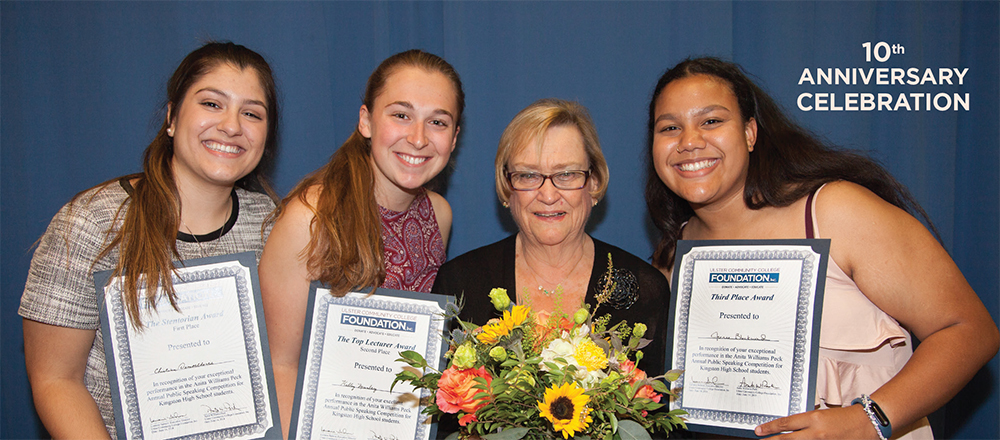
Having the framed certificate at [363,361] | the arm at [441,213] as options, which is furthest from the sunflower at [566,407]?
Result: the arm at [441,213]

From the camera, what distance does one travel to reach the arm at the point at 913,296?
1683 mm

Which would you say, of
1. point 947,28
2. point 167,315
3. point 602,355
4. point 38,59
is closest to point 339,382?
point 167,315

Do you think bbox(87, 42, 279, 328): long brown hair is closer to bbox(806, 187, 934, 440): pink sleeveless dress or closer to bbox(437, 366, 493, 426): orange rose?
bbox(437, 366, 493, 426): orange rose

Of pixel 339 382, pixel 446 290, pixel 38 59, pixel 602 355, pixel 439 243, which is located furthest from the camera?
pixel 38 59

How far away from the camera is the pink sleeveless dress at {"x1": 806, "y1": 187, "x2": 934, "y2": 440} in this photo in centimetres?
178

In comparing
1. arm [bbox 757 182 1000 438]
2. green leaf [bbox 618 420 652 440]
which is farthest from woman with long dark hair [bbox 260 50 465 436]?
arm [bbox 757 182 1000 438]

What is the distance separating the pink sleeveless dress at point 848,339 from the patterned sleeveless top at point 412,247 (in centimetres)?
140

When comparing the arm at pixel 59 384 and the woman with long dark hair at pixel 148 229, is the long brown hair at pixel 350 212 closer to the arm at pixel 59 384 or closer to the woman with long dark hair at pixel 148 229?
the woman with long dark hair at pixel 148 229

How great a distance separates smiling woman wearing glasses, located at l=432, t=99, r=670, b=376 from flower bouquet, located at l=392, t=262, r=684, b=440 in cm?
55

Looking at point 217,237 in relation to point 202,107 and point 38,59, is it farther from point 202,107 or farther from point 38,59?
point 38,59

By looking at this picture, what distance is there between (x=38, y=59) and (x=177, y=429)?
223cm

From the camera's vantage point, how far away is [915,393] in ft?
5.48

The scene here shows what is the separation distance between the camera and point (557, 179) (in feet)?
6.29

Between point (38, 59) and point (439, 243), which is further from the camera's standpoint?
point (38, 59)
